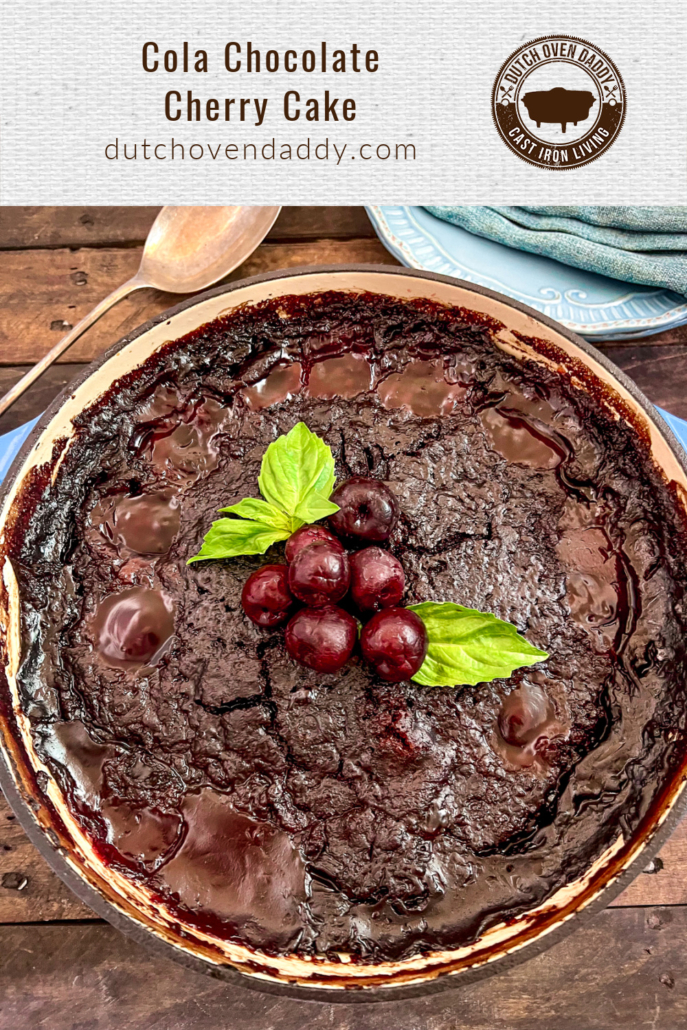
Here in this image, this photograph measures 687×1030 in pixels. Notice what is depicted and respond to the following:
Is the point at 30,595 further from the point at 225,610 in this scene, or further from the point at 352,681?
the point at 352,681

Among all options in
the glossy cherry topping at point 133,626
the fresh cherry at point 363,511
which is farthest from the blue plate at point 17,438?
the fresh cherry at point 363,511

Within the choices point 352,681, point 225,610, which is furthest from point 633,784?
point 225,610

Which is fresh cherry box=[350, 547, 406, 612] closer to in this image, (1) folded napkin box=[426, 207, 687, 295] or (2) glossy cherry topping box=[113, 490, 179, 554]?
(2) glossy cherry topping box=[113, 490, 179, 554]

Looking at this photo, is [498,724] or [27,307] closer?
[498,724]

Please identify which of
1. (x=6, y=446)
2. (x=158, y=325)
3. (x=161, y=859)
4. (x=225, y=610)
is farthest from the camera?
(x=6, y=446)

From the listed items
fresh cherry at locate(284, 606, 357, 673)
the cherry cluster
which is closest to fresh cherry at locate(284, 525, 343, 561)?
the cherry cluster

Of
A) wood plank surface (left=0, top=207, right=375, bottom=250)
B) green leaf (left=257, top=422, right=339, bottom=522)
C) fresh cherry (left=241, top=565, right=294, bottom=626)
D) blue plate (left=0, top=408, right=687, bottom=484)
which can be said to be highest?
wood plank surface (left=0, top=207, right=375, bottom=250)
